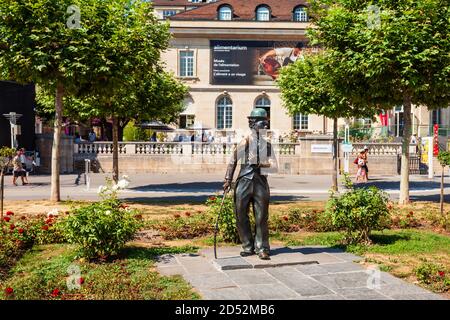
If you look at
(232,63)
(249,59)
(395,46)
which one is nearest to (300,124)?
(249,59)

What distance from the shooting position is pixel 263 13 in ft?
174

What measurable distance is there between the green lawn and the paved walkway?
1.02ft

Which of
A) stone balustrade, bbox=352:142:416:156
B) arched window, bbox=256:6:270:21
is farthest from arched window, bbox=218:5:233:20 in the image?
stone balustrade, bbox=352:142:416:156

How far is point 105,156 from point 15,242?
71.9 feet

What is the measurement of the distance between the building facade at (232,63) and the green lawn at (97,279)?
41.2 m

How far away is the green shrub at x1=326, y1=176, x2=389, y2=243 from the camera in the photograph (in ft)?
30.7

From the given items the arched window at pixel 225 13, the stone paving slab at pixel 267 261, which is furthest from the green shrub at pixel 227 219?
→ the arched window at pixel 225 13

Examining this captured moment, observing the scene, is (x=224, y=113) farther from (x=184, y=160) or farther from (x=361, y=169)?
(x=361, y=169)

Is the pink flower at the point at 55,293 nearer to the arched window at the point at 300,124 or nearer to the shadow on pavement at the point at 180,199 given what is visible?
the shadow on pavement at the point at 180,199

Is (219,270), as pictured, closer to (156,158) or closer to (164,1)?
(156,158)

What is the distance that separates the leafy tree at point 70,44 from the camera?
46.1 feet

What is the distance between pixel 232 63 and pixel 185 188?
29.9 metres

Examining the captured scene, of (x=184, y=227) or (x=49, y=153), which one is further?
(x=49, y=153)

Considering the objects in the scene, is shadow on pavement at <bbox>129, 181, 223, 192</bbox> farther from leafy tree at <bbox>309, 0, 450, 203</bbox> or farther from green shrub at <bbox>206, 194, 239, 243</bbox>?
green shrub at <bbox>206, 194, 239, 243</bbox>
